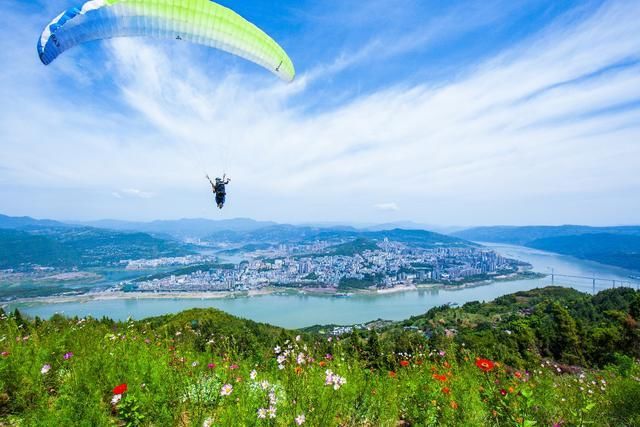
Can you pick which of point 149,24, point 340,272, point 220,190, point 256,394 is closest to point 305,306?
point 340,272

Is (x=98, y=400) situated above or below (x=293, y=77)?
below

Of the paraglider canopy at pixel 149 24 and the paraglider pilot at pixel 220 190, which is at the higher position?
the paraglider canopy at pixel 149 24

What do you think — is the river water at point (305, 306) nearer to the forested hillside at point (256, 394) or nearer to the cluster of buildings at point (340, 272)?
the cluster of buildings at point (340, 272)

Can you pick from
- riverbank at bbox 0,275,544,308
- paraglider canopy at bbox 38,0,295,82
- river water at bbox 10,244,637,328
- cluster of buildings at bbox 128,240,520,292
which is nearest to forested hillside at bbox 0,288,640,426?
paraglider canopy at bbox 38,0,295,82

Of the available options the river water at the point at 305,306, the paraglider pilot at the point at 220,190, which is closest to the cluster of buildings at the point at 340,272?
the river water at the point at 305,306

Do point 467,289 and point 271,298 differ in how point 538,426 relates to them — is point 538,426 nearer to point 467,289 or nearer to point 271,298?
point 271,298

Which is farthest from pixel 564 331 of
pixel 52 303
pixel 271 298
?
pixel 52 303
